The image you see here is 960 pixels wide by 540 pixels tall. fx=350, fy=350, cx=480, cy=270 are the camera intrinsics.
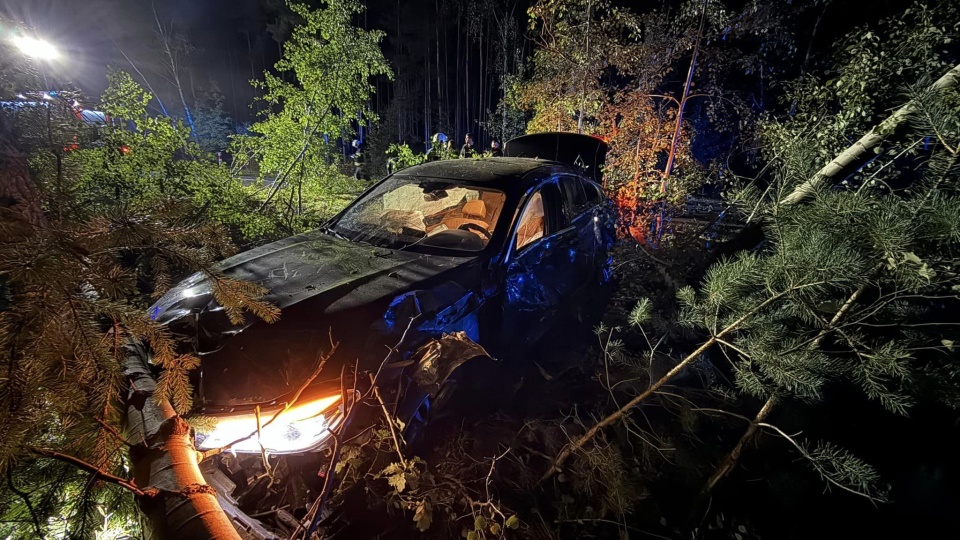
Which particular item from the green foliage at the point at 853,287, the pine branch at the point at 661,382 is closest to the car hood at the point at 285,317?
the pine branch at the point at 661,382

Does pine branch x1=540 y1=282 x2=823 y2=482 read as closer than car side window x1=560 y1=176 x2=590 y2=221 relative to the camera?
Yes

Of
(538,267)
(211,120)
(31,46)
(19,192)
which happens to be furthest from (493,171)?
(211,120)

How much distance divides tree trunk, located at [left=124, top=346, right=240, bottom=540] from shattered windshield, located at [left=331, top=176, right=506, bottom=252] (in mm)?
1746

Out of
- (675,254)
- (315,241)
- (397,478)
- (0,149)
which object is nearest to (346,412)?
(397,478)

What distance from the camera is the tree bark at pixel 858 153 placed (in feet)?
5.57

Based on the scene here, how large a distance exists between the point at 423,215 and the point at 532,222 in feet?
3.42

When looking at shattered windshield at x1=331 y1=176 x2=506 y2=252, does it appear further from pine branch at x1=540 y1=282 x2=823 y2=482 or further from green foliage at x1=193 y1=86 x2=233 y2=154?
green foliage at x1=193 y1=86 x2=233 y2=154

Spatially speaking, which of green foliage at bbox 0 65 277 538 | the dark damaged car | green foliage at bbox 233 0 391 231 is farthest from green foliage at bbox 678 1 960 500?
green foliage at bbox 233 0 391 231

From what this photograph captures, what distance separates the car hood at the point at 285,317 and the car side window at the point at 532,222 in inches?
32.7

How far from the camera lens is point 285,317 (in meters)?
1.90

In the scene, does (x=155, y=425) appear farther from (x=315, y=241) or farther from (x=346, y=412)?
(x=315, y=241)

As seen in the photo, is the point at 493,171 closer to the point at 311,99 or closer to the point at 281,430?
the point at 281,430

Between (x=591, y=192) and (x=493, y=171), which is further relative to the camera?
(x=591, y=192)

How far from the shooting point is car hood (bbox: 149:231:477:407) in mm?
1758
